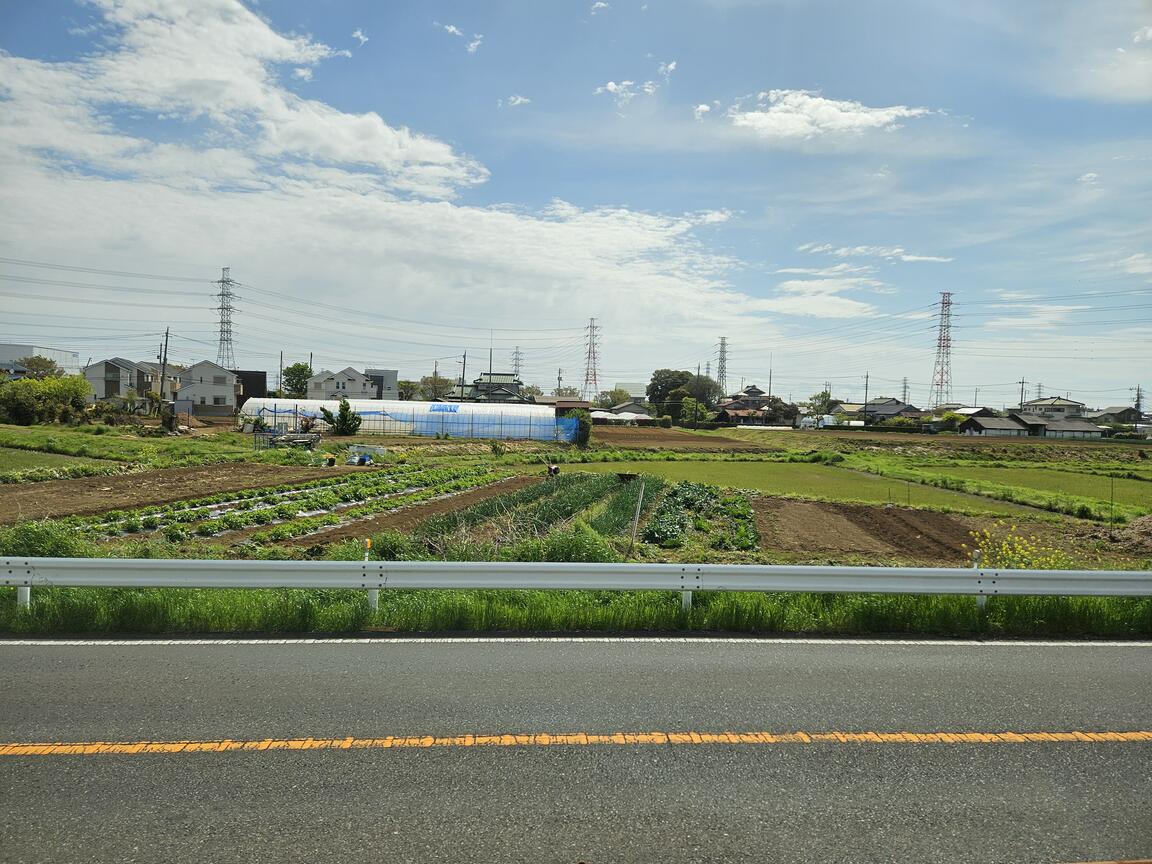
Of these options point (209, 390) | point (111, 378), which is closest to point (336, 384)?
point (209, 390)

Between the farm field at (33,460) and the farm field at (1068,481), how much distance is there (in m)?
40.2

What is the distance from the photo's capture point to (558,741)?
5.01 meters

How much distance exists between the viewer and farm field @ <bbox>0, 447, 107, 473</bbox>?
30.2m

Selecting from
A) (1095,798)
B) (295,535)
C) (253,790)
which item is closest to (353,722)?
(253,790)

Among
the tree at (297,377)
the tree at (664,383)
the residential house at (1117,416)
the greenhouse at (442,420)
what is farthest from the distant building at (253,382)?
the residential house at (1117,416)

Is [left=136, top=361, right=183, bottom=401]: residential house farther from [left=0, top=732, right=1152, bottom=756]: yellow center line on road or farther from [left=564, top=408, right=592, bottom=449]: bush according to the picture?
[left=0, top=732, right=1152, bottom=756]: yellow center line on road

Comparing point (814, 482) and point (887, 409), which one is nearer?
point (814, 482)

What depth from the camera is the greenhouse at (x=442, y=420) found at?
6266 cm

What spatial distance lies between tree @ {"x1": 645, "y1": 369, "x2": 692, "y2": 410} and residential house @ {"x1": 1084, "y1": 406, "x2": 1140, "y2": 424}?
65.2 m

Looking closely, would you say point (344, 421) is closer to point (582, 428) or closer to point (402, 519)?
point (582, 428)

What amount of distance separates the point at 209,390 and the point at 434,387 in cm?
4546

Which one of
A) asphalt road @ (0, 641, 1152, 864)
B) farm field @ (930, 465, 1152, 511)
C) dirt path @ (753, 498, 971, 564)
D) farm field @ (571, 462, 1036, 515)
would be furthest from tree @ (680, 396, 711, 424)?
asphalt road @ (0, 641, 1152, 864)

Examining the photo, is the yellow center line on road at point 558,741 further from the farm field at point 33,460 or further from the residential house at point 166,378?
the residential house at point 166,378

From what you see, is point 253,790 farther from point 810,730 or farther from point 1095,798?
point 1095,798
